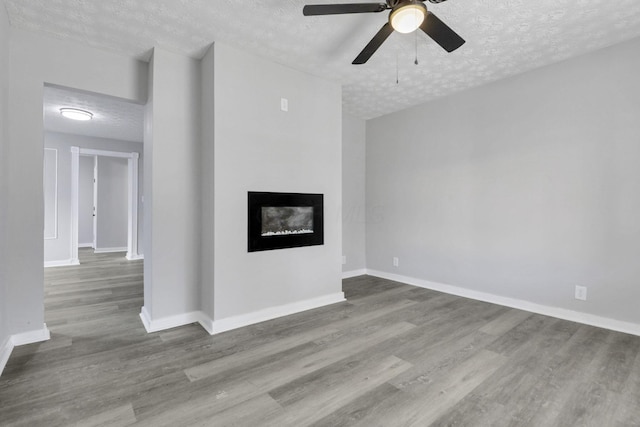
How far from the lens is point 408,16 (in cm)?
178

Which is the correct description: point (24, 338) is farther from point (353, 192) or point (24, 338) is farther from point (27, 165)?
point (353, 192)

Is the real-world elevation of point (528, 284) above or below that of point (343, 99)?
below

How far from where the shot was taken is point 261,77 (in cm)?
289

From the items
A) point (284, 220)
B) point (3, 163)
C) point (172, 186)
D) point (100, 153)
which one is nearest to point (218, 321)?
point (284, 220)

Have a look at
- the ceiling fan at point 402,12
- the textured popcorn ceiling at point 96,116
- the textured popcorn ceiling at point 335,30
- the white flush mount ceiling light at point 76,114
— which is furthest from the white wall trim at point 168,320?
the white flush mount ceiling light at point 76,114

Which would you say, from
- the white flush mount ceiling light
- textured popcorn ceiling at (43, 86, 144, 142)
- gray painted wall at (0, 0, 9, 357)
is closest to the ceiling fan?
gray painted wall at (0, 0, 9, 357)

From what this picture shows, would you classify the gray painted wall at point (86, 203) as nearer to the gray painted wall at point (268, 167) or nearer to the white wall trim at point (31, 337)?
the white wall trim at point (31, 337)

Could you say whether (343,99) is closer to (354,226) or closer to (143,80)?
(354,226)

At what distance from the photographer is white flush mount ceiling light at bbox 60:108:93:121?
4234mm

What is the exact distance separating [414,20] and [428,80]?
1.81 metres

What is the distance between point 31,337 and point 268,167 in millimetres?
2367

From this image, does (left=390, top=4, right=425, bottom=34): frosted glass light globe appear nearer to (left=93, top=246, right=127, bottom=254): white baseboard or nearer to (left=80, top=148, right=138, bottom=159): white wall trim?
(left=80, top=148, right=138, bottom=159): white wall trim

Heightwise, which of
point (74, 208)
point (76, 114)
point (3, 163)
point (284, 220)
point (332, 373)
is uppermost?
point (76, 114)

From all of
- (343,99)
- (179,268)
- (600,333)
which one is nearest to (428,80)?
(343,99)
